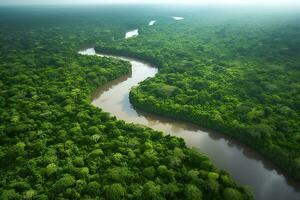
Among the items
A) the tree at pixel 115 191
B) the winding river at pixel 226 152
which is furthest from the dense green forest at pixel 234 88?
the tree at pixel 115 191

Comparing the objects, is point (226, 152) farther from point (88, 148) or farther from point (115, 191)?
point (88, 148)

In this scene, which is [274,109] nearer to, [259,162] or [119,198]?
[259,162]

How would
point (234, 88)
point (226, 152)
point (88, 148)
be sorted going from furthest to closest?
point (234, 88), point (226, 152), point (88, 148)

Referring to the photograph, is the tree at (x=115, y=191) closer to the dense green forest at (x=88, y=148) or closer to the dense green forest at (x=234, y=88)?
the dense green forest at (x=88, y=148)

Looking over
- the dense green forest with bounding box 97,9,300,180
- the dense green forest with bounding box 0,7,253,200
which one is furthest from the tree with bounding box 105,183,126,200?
the dense green forest with bounding box 97,9,300,180

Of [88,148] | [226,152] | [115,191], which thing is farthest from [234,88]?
[115,191]

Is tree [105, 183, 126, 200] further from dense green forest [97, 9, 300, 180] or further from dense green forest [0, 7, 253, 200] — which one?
dense green forest [97, 9, 300, 180]
